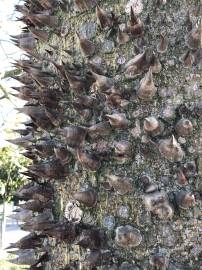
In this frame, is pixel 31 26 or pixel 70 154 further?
pixel 31 26

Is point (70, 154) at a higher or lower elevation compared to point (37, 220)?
higher

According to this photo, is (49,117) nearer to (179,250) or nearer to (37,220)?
(37,220)

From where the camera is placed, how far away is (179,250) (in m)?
1.69

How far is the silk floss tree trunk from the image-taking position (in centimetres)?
171

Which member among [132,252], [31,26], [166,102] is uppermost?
[31,26]

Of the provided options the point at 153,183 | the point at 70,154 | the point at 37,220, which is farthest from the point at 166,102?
the point at 37,220

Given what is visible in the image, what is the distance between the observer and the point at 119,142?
5.88ft

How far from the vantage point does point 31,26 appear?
2.23 m

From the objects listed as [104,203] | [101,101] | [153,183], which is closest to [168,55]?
[101,101]

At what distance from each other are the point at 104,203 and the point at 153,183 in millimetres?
196

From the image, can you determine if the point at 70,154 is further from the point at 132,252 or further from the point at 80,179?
the point at 132,252

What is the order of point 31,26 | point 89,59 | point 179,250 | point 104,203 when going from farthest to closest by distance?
point 31,26, point 89,59, point 104,203, point 179,250

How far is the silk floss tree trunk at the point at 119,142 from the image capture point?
1.71 m

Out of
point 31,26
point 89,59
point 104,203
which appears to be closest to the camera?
point 104,203
